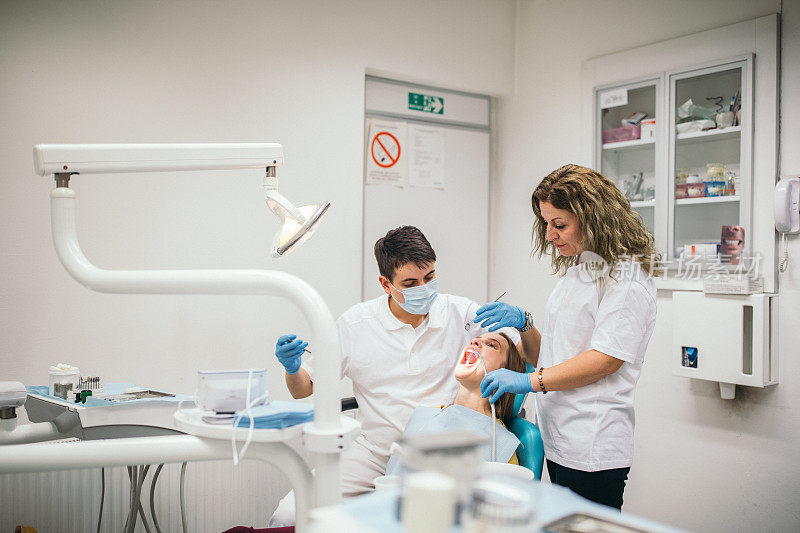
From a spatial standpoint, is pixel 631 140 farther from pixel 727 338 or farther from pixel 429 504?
pixel 429 504

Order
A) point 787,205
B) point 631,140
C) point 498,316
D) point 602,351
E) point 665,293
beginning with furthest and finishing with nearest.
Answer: point 631,140 → point 665,293 → point 787,205 → point 498,316 → point 602,351

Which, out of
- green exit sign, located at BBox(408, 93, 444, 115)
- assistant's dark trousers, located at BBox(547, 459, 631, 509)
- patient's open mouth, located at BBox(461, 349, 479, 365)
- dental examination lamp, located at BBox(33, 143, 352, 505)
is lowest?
assistant's dark trousers, located at BBox(547, 459, 631, 509)

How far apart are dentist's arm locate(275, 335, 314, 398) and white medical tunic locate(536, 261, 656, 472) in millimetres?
801

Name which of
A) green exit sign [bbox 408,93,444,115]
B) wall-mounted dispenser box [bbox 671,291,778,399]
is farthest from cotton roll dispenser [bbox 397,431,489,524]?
green exit sign [bbox 408,93,444,115]

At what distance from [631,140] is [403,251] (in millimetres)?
1570

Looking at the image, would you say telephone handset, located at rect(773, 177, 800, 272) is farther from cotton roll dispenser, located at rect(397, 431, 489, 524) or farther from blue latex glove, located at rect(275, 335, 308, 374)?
cotton roll dispenser, located at rect(397, 431, 489, 524)

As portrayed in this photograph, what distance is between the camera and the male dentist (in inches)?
85.8

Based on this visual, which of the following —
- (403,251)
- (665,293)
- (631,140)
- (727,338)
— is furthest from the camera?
(631,140)

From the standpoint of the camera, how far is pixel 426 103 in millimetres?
3557

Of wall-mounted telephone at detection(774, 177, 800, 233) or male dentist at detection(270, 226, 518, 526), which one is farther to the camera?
wall-mounted telephone at detection(774, 177, 800, 233)

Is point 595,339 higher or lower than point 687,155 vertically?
lower

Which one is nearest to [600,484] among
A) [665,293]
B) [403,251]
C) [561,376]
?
[561,376]

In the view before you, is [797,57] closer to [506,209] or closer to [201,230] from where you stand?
[506,209]

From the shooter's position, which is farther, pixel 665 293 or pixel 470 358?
pixel 665 293
